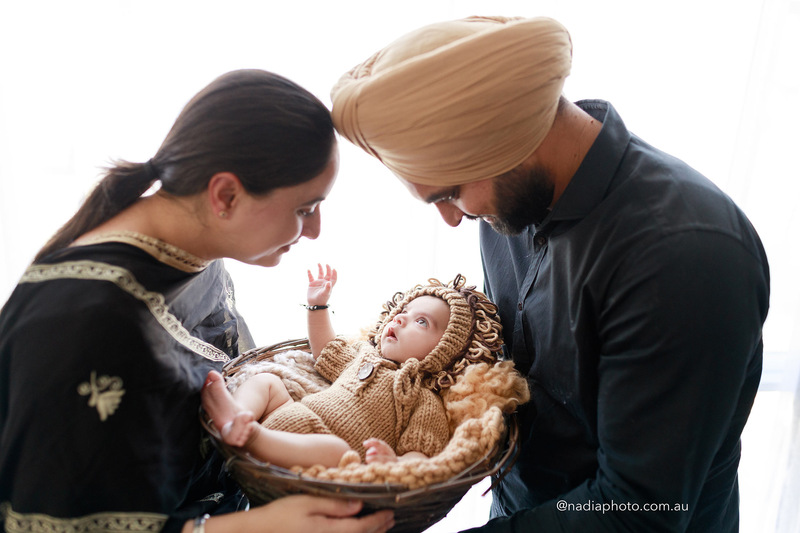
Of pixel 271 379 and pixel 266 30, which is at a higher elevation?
pixel 266 30

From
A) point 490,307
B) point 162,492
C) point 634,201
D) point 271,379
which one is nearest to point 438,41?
point 634,201

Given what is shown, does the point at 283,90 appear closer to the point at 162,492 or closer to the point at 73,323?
the point at 73,323

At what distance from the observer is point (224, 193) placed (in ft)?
3.07

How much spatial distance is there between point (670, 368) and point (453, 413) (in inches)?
19.4

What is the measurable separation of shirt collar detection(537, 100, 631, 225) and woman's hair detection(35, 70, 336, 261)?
1.49 feet

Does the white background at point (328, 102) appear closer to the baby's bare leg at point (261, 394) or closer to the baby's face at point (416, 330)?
the baby's face at point (416, 330)

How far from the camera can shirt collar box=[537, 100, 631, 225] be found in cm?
98

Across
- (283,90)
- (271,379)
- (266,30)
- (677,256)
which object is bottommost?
(271,379)

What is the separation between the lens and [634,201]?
938 millimetres

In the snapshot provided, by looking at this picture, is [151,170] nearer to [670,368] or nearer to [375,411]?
[375,411]

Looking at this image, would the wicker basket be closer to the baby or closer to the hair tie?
the baby

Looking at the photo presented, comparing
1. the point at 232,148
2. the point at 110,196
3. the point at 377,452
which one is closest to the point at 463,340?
the point at 377,452

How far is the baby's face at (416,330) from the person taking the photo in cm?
133

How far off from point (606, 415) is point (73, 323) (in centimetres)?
87
